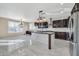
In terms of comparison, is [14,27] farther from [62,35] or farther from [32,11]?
[62,35]

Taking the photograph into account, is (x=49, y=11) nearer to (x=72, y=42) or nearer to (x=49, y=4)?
(x=49, y=4)

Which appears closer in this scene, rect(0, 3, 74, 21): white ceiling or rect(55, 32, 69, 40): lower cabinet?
rect(0, 3, 74, 21): white ceiling

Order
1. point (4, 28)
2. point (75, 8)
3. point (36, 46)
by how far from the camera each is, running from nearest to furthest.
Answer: point (75, 8), point (4, 28), point (36, 46)

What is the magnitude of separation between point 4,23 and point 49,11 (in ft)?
2.91

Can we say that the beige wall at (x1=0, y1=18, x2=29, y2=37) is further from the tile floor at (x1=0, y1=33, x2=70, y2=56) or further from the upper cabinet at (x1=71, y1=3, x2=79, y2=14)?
the upper cabinet at (x1=71, y1=3, x2=79, y2=14)

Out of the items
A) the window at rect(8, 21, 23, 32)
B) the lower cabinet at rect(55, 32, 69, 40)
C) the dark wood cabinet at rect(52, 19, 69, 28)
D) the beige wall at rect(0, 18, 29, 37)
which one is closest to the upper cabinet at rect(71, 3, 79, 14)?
the dark wood cabinet at rect(52, 19, 69, 28)

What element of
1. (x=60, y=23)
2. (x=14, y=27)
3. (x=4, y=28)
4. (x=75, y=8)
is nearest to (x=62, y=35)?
(x=60, y=23)

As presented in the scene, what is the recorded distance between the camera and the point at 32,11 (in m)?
1.74

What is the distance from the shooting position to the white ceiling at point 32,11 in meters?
1.61

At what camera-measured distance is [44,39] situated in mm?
1943

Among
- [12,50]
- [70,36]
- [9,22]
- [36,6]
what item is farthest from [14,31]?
[70,36]

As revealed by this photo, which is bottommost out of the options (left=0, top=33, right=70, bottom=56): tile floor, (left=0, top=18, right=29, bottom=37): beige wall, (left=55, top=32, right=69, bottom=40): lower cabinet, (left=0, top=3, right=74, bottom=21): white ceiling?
(left=0, top=33, right=70, bottom=56): tile floor

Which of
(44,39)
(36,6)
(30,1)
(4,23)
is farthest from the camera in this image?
(44,39)

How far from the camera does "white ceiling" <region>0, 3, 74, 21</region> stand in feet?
5.28
